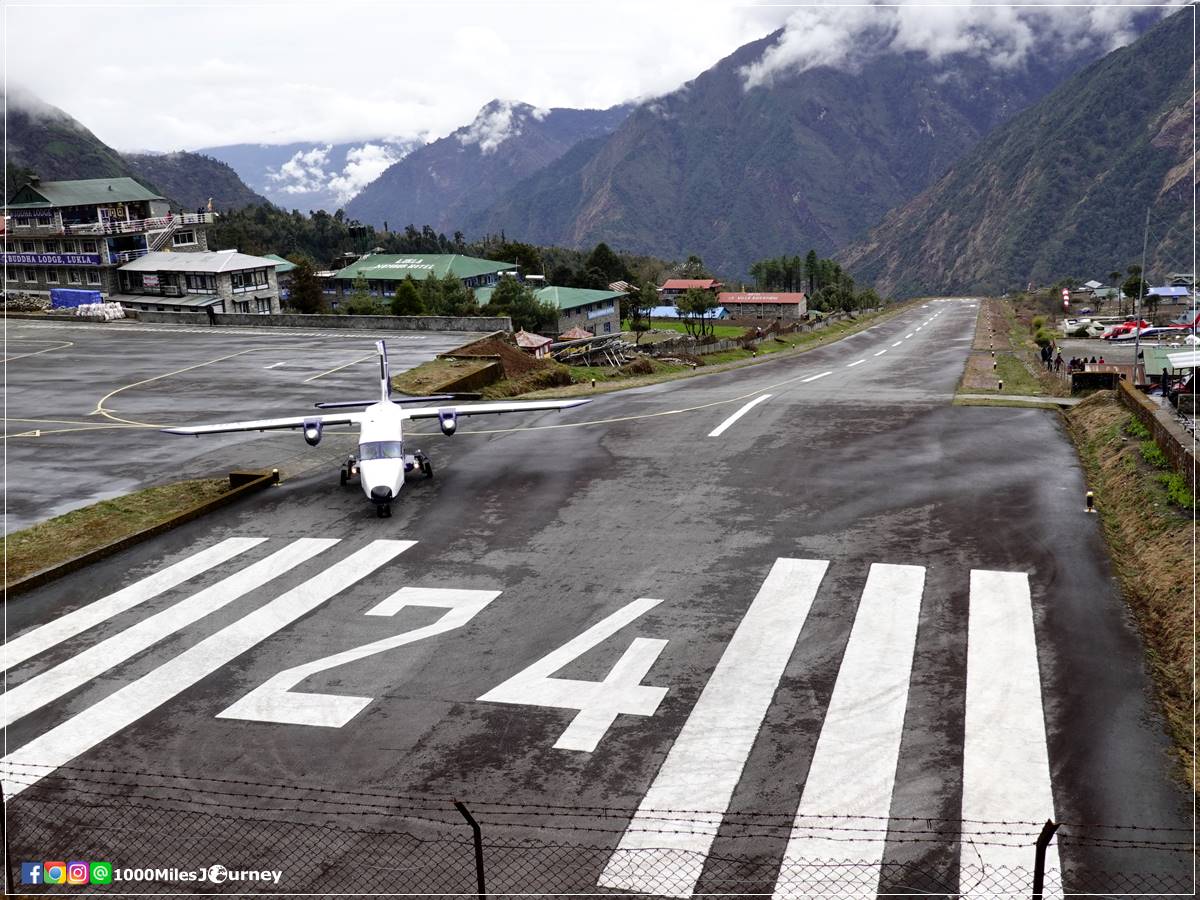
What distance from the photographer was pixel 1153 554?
2184cm

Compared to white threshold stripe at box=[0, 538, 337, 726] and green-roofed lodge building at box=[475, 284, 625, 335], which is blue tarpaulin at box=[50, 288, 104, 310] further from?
white threshold stripe at box=[0, 538, 337, 726]

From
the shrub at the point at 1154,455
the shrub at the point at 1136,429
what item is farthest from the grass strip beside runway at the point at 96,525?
the shrub at the point at 1136,429

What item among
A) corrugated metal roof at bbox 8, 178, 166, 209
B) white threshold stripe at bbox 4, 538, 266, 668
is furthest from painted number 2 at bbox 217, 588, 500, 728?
corrugated metal roof at bbox 8, 178, 166, 209

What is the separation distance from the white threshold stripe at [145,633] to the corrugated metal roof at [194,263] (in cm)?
7565

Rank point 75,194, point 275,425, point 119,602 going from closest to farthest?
point 119,602 < point 275,425 < point 75,194

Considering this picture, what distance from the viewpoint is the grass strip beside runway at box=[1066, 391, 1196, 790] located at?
55.2ft

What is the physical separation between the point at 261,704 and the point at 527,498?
13.0 metres

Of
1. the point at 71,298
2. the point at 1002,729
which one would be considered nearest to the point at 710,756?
the point at 1002,729

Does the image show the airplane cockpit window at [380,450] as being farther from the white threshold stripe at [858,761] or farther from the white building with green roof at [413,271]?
the white building with green roof at [413,271]

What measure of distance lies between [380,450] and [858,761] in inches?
720

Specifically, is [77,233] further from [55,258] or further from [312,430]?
[312,430]

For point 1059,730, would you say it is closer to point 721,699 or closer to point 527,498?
point 721,699

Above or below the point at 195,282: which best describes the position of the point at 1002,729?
below

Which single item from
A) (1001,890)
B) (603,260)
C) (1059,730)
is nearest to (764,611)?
(1059,730)
